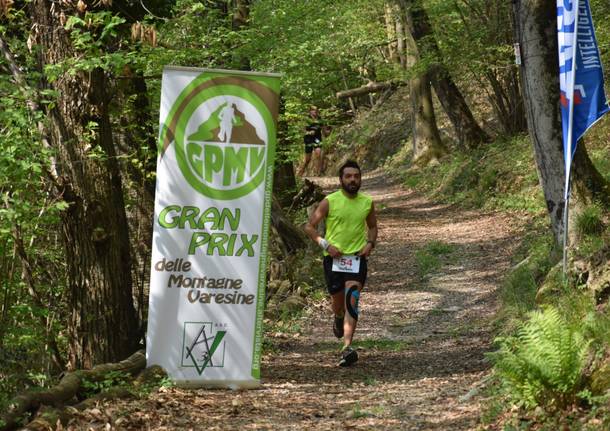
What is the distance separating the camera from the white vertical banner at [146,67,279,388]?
320 inches

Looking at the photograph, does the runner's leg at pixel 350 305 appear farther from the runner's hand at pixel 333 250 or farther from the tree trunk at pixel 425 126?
the tree trunk at pixel 425 126

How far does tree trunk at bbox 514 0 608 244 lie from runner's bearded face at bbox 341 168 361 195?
2.67m

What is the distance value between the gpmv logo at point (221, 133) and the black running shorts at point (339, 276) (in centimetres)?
156

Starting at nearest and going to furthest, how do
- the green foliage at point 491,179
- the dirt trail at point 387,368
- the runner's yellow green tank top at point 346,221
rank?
the dirt trail at point 387,368 < the runner's yellow green tank top at point 346,221 < the green foliage at point 491,179

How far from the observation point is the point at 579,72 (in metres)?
9.32

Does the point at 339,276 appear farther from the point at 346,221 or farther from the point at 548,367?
the point at 548,367

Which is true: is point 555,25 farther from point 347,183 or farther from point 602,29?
point 602,29

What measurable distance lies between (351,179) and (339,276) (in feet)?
3.40

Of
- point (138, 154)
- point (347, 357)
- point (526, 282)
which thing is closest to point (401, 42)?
point (526, 282)

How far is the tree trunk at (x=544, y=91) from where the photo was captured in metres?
10.2

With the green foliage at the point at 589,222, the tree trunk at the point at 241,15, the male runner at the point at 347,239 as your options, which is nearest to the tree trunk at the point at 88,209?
the male runner at the point at 347,239

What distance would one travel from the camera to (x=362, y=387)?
8.51 m

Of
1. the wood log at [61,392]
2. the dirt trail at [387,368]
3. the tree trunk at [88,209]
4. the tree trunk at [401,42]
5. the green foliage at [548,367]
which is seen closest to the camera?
the green foliage at [548,367]

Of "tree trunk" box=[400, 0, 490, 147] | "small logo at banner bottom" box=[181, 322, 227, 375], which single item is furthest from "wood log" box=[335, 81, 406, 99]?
"small logo at banner bottom" box=[181, 322, 227, 375]
